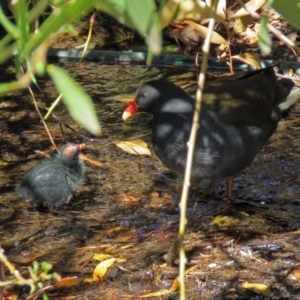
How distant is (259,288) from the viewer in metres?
3.20

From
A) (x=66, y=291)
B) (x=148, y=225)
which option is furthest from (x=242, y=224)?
(x=66, y=291)

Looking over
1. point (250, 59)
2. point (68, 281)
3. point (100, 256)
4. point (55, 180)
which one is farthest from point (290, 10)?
point (250, 59)

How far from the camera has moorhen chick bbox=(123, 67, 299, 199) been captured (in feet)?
12.9

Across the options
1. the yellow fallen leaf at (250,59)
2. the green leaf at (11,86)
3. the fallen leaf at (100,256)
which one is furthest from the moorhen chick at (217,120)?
the green leaf at (11,86)

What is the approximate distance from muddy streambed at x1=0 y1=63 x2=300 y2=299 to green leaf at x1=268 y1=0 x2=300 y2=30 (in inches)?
87.6

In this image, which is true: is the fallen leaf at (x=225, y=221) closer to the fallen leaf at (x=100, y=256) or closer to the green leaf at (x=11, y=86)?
the fallen leaf at (x=100, y=256)

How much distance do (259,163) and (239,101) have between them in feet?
1.98

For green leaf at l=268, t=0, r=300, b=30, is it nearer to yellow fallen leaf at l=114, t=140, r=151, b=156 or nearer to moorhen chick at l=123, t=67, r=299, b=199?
moorhen chick at l=123, t=67, r=299, b=199

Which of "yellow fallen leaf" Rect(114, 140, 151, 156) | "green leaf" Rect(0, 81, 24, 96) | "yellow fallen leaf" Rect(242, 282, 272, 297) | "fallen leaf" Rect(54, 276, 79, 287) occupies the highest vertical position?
"green leaf" Rect(0, 81, 24, 96)

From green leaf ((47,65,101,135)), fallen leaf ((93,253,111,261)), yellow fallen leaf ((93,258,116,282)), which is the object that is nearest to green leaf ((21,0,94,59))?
green leaf ((47,65,101,135))

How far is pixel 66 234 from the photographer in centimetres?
389

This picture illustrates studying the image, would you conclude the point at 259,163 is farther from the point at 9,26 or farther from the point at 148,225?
the point at 9,26

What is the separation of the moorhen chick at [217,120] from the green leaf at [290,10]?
2.73 meters

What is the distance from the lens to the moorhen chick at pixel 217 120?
12.9 ft
